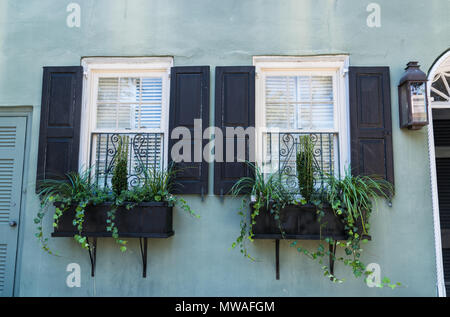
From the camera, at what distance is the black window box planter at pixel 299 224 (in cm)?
314

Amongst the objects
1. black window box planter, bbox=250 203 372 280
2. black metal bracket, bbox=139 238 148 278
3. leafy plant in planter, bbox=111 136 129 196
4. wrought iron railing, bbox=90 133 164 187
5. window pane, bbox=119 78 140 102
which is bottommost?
black metal bracket, bbox=139 238 148 278

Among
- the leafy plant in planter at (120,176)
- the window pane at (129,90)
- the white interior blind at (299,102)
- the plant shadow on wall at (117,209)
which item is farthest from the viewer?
the window pane at (129,90)

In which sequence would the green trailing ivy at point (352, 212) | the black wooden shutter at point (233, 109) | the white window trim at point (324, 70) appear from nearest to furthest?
the green trailing ivy at point (352, 212)
the black wooden shutter at point (233, 109)
the white window trim at point (324, 70)

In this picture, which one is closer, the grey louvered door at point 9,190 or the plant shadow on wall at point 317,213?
the plant shadow on wall at point 317,213

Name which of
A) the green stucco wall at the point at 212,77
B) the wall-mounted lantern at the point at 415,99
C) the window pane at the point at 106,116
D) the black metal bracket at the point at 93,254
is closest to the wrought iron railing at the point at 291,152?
the green stucco wall at the point at 212,77

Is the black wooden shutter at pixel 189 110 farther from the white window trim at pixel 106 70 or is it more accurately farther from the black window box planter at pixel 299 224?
the black window box planter at pixel 299 224

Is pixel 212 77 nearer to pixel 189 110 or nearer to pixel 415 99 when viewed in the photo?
pixel 189 110

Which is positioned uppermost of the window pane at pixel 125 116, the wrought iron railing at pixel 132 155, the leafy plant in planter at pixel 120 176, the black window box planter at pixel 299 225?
the window pane at pixel 125 116

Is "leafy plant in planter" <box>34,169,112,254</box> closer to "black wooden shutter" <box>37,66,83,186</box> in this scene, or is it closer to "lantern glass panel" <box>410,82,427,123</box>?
"black wooden shutter" <box>37,66,83,186</box>

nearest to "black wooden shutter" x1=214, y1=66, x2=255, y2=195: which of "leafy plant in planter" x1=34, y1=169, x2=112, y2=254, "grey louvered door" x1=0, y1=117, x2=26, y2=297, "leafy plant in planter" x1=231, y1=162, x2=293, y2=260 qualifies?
"leafy plant in planter" x1=231, y1=162, x2=293, y2=260

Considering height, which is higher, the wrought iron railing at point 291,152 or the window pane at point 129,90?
the window pane at point 129,90

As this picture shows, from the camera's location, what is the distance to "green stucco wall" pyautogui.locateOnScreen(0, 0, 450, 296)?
10.9ft

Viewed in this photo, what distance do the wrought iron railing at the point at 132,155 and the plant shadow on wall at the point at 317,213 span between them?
0.97 m

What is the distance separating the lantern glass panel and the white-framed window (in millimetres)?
2463
